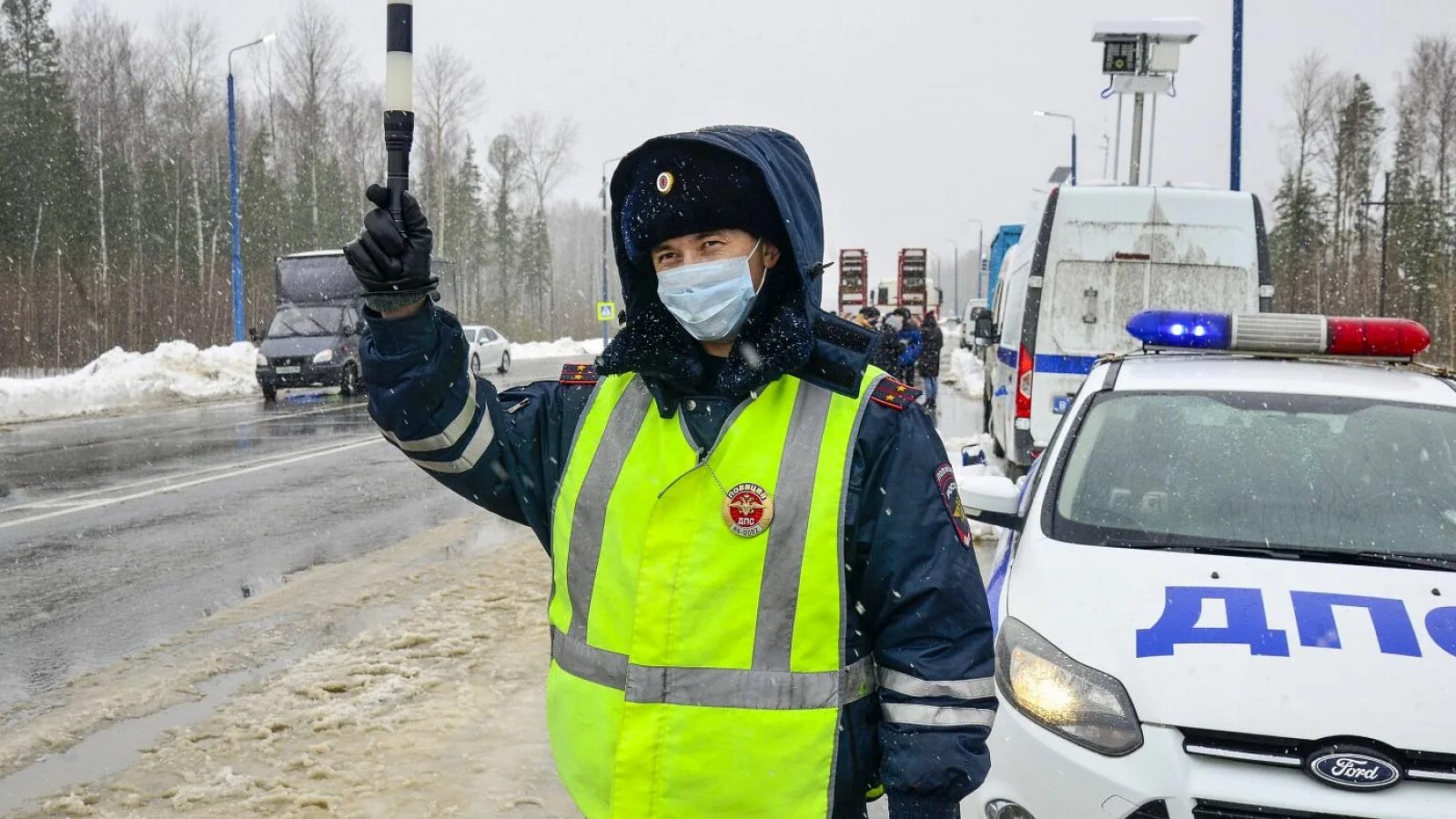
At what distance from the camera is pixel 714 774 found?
1.91 meters

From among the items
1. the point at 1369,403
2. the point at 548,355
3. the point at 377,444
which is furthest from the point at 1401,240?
the point at 1369,403

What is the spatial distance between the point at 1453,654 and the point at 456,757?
3.20 meters

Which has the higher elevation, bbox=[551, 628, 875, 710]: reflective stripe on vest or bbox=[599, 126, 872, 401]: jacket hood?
bbox=[599, 126, 872, 401]: jacket hood

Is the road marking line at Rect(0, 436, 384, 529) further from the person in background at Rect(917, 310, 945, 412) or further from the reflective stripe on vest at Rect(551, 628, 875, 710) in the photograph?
the reflective stripe on vest at Rect(551, 628, 875, 710)

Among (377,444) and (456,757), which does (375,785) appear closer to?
(456,757)

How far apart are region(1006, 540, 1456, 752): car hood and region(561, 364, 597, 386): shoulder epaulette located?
1.57m

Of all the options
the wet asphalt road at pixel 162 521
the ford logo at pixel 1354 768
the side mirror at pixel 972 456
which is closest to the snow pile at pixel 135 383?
the wet asphalt road at pixel 162 521

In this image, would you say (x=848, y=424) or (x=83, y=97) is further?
(x=83, y=97)

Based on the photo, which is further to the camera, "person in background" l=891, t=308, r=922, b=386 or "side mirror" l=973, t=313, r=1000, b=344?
"person in background" l=891, t=308, r=922, b=386

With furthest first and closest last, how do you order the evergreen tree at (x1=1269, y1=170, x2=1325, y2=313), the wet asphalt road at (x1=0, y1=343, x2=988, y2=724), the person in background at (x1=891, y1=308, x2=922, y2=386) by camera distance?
the evergreen tree at (x1=1269, y1=170, x2=1325, y2=313) → the person in background at (x1=891, y1=308, x2=922, y2=386) → the wet asphalt road at (x1=0, y1=343, x2=988, y2=724)

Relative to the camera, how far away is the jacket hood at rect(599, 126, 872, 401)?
202 centimetres

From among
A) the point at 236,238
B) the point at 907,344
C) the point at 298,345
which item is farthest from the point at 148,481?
the point at 236,238

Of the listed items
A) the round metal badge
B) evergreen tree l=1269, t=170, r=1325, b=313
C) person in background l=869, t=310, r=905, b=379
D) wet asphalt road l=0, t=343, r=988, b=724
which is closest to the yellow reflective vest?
the round metal badge

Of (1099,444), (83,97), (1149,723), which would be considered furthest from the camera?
(83,97)
